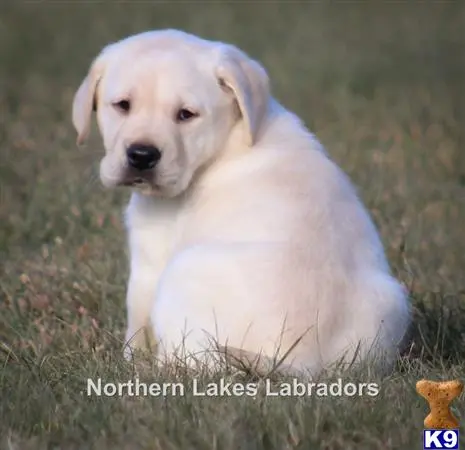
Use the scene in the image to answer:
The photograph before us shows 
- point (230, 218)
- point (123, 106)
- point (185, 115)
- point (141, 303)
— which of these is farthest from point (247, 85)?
point (141, 303)

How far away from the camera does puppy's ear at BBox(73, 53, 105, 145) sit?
5.68 m

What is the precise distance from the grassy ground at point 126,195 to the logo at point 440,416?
57mm

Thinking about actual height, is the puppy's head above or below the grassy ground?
above

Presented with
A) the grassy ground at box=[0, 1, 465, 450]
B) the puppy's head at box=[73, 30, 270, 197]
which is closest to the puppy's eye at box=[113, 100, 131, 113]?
the puppy's head at box=[73, 30, 270, 197]

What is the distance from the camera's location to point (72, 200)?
8898 millimetres

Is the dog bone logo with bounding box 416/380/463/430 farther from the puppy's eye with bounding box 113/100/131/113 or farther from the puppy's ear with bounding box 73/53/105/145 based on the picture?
the puppy's ear with bounding box 73/53/105/145

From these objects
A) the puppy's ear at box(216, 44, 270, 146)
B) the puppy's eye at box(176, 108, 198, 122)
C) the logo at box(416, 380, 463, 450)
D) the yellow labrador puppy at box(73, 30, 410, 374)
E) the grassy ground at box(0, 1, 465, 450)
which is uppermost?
the puppy's ear at box(216, 44, 270, 146)

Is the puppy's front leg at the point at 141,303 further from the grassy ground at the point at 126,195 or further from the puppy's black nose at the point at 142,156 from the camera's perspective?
the puppy's black nose at the point at 142,156

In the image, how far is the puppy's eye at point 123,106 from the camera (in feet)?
18.0

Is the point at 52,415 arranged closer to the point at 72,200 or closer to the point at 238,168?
the point at 238,168

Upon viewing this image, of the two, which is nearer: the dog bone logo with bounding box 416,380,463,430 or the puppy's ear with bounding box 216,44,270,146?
the dog bone logo with bounding box 416,380,463,430

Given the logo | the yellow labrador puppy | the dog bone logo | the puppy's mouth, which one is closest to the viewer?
the logo

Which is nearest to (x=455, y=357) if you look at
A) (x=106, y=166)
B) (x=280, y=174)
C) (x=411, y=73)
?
(x=280, y=174)

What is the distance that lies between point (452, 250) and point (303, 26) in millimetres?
9094
